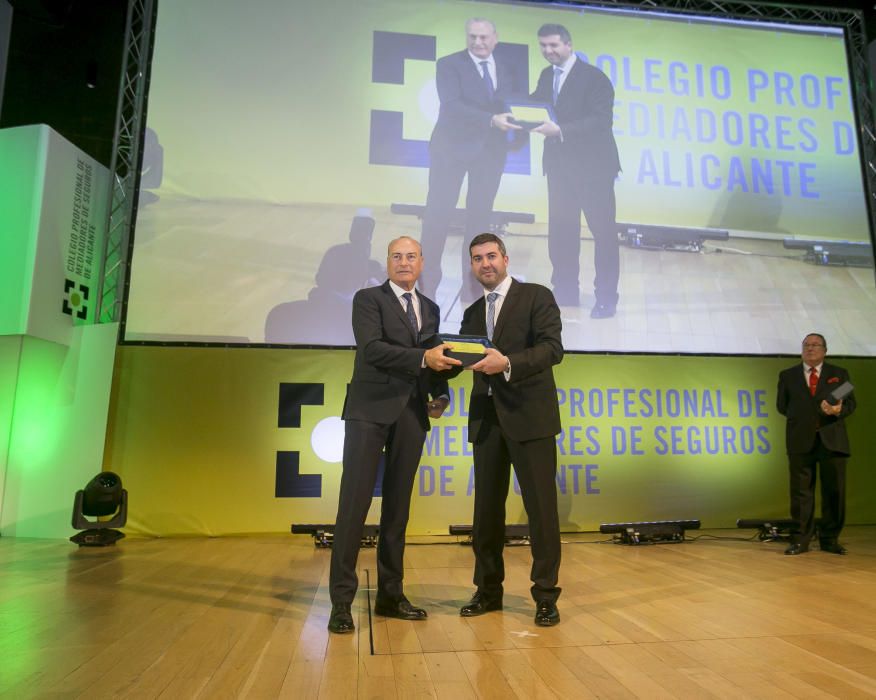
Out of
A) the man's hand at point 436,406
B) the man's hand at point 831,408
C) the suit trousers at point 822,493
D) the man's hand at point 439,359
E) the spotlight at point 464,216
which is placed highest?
the spotlight at point 464,216

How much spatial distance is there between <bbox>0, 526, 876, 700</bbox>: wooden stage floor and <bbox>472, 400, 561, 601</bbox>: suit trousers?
0.17 metres

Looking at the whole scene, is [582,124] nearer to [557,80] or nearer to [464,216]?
[557,80]

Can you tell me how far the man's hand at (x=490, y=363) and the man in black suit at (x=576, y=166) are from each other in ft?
10.6

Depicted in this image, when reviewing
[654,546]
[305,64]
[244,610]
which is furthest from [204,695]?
[305,64]

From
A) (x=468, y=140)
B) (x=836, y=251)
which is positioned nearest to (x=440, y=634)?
(x=468, y=140)

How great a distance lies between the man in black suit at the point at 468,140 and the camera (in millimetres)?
5434

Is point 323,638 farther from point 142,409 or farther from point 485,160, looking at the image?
point 485,160

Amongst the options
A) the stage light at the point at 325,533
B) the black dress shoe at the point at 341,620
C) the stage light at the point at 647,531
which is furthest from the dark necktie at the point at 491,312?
the stage light at the point at 647,531

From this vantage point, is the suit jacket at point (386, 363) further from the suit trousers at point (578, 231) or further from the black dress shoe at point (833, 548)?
the black dress shoe at point (833, 548)

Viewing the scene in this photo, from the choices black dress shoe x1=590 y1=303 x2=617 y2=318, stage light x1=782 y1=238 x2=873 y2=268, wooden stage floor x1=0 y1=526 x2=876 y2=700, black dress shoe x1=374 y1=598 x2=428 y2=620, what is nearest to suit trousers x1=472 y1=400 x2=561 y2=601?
wooden stage floor x1=0 y1=526 x2=876 y2=700

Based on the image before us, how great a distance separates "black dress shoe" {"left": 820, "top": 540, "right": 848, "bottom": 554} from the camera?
419cm

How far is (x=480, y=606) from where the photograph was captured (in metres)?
2.56

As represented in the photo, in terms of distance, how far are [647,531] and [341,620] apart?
10.3ft

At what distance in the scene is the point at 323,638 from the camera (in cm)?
221
